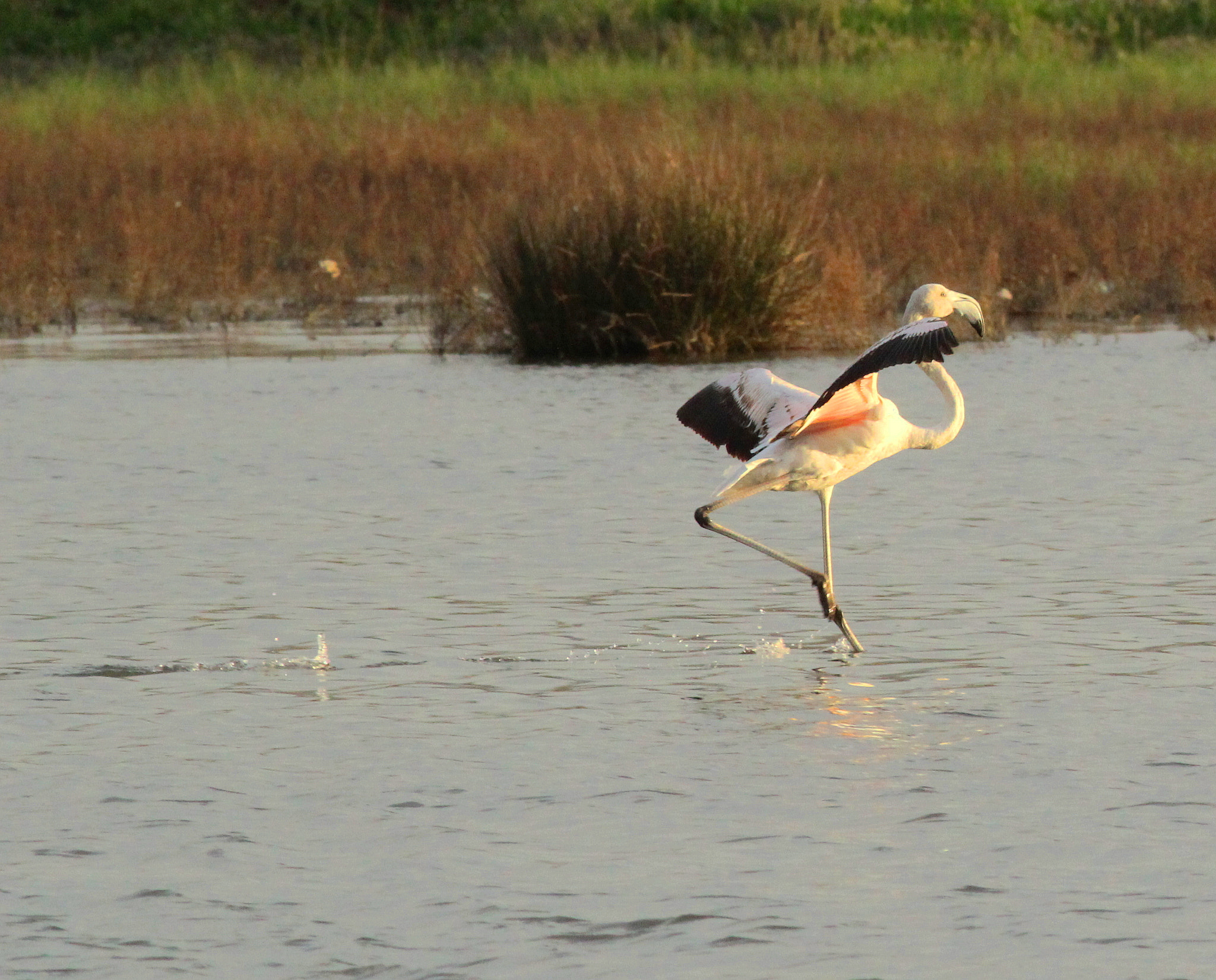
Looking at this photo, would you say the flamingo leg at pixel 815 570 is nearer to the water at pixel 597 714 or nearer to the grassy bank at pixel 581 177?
the water at pixel 597 714

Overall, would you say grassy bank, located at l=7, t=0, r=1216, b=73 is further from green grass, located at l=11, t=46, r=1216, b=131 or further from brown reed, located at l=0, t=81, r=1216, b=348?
brown reed, located at l=0, t=81, r=1216, b=348

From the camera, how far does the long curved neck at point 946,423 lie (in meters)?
7.25

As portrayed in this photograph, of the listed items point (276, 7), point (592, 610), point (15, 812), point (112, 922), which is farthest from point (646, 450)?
point (276, 7)

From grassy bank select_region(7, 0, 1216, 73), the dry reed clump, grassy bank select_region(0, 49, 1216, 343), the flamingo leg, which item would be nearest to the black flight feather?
the flamingo leg

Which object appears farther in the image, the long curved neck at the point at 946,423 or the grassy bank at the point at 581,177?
the grassy bank at the point at 581,177

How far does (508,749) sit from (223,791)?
26.3 inches

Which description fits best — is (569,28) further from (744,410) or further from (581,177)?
(744,410)

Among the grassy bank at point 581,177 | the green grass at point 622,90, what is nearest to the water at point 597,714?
the grassy bank at point 581,177

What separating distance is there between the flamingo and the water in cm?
38

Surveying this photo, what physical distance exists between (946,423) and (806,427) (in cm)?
43

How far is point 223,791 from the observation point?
4992mm

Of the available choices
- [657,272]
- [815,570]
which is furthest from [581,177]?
[815,570]

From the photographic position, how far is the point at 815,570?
6781mm

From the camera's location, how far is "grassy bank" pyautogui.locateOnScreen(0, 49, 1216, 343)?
16.5m
